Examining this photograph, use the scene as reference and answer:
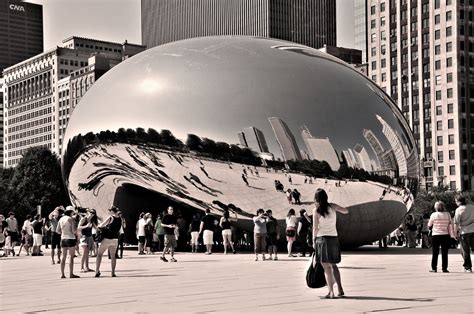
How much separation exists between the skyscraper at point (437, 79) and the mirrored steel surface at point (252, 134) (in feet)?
286

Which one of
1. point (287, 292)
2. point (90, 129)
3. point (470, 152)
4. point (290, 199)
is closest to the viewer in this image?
point (287, 292)

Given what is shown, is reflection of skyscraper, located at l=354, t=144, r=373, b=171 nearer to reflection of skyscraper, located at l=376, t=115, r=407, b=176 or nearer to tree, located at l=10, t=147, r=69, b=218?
reflection of skyscraper, located at l=376, t=115, r=407, b=176

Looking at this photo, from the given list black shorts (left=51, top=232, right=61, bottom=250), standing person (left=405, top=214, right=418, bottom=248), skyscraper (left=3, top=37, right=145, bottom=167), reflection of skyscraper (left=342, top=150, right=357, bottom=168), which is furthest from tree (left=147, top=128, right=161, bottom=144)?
skyscraper (left=3, top=37, right=145, bottom=167)

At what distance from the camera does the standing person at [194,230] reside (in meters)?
27.7

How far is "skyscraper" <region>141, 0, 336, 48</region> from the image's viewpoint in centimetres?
16400

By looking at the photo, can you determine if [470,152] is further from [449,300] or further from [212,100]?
[449,300]

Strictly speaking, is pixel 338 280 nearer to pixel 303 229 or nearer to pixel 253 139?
pixel 303 229

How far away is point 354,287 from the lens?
14055 mm

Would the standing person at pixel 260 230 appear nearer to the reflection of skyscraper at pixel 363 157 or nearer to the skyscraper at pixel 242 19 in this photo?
the reflection of skyscraper at pixel 363 157

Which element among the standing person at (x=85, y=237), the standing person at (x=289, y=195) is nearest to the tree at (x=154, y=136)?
the standing person at (x=289, y=195)

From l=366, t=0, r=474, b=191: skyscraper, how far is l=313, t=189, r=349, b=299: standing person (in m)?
102

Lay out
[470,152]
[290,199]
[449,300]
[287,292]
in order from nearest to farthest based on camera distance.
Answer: [449,300], [287,292], [290,199], [470,152]

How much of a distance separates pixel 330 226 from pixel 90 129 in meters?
18.1

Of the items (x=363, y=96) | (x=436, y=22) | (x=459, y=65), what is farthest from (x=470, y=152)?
(x=363, y=96)
